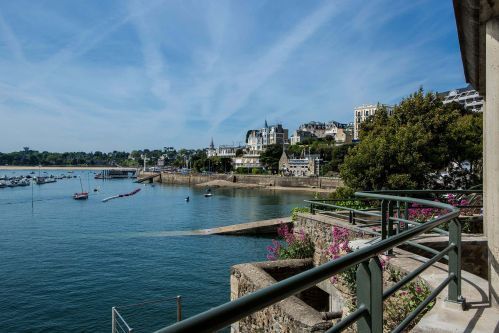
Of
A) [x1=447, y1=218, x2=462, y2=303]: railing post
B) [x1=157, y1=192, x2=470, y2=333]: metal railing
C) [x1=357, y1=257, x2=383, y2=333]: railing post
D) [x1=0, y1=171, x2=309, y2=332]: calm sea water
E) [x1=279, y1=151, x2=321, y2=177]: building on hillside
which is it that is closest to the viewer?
[x1=157, y1=192, x2=470, y2=333]: metal railing

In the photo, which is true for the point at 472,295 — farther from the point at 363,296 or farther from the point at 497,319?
the point at 363,296

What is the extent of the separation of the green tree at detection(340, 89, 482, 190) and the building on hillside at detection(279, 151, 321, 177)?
103 metres

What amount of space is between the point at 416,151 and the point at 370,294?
20.3m

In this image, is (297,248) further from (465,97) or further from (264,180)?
(465,97)

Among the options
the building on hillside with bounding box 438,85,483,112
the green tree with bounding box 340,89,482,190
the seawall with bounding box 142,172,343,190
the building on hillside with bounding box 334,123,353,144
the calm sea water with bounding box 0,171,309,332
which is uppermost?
the building on hillside with bounding box 438,85,483,112

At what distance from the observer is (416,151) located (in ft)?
68.8

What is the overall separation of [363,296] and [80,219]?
54582 mm

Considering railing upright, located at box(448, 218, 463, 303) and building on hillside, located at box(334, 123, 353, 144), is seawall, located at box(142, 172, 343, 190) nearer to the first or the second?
building on hillside, located at box(334, 123, 353, 144)

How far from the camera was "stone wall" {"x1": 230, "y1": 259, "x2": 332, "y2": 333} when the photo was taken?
703 cm

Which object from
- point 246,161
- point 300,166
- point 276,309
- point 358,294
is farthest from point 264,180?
point 358,294

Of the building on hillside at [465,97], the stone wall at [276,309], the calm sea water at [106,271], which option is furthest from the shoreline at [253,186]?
the stone wall at [276,309]

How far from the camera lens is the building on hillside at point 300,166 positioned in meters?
132

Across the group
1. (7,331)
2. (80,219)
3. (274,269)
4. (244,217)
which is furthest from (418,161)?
(80,219)

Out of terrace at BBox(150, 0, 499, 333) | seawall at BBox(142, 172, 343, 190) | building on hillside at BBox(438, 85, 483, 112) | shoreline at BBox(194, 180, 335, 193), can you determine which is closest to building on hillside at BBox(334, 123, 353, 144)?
building on hillside at BBox(438, 85, 483, 112)
